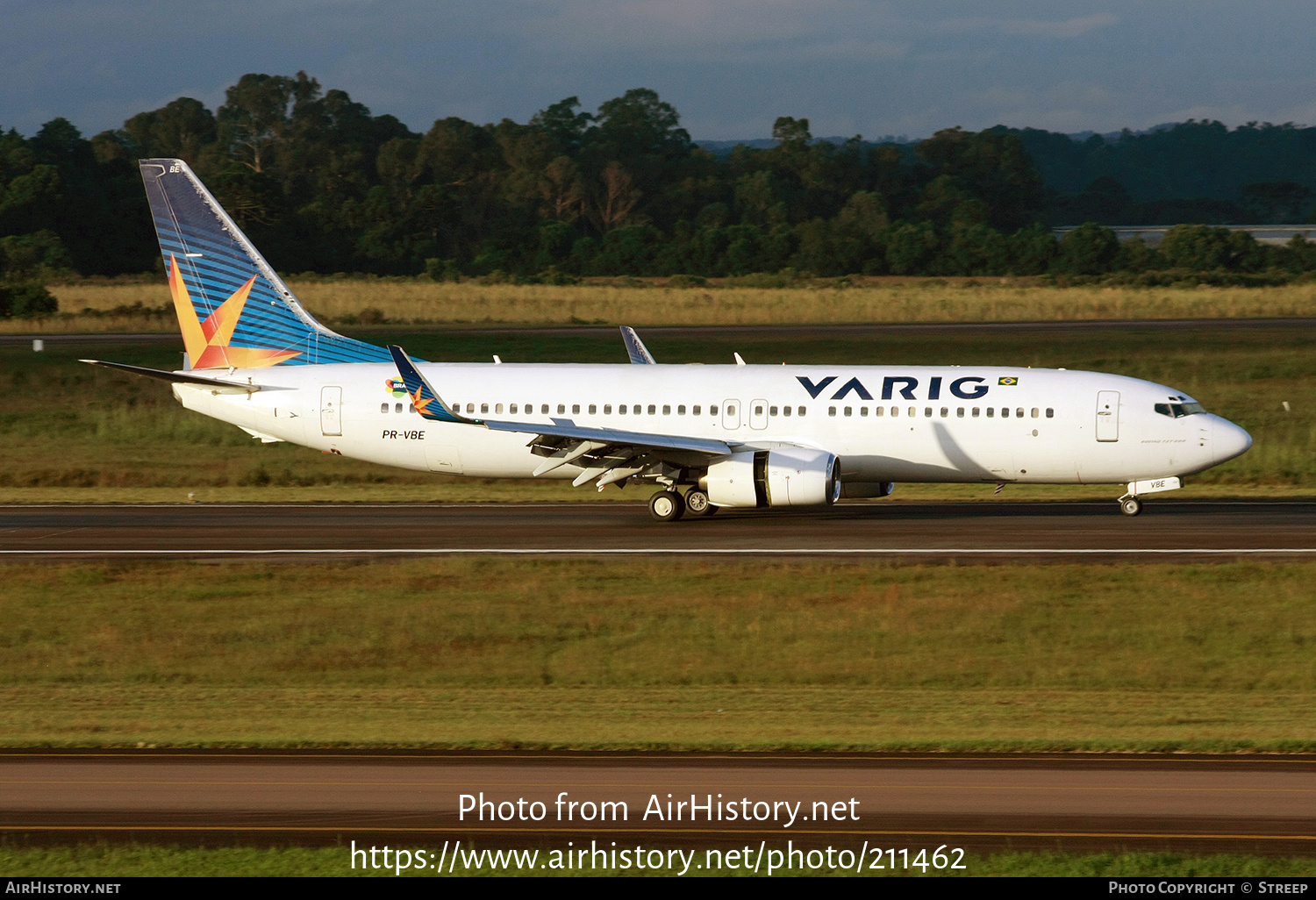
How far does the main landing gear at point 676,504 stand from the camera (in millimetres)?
36188

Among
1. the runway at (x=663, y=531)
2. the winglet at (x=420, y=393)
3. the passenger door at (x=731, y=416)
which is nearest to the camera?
the runway at (x=663, y=531)

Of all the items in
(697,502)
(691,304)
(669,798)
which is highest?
(691,304)

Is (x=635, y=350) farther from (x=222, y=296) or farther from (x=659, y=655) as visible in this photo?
(x=659, y=655)

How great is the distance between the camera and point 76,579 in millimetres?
28234

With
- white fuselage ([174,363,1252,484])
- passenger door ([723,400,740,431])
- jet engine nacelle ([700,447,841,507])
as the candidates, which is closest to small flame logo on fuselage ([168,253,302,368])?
white fuselage ([174,363,1252,484])

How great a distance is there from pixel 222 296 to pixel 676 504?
43.5ft

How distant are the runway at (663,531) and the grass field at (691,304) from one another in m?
42.8

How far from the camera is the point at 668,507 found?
36.2 m

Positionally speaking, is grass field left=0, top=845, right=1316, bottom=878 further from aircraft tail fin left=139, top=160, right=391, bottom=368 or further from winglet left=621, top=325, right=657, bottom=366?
winglet left=621, top=325, right=657, bottom=366

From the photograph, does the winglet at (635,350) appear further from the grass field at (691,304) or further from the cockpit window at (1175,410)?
the grass field at (691,304)

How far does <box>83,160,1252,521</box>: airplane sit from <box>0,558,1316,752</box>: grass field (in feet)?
19.1

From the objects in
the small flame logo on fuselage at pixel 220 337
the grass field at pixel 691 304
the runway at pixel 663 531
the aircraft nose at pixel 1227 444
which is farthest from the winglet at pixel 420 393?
the grass field at pixel 691 304

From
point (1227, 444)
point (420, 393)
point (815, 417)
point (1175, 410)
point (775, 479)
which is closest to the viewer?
point (775, 479)

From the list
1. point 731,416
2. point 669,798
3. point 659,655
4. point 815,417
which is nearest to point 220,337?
point 731,416
